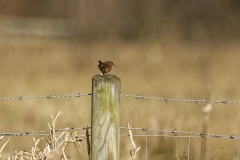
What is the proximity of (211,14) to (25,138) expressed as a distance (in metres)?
8.64

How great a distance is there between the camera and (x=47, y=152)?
328 cm

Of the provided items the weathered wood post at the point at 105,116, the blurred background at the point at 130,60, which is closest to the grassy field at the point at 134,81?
the blurred background at the point at 130,60

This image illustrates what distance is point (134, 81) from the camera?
7.68 m

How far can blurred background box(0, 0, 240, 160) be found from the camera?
5371 millimetres

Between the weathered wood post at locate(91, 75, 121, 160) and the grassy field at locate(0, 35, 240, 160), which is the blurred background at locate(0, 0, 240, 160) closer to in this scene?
the grassy field at locate(0, 35, 240, 160)

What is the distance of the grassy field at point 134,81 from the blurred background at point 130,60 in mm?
12

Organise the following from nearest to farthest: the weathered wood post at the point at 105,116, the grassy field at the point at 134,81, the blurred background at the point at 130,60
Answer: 1. the weathered wood post at the point at 105,116
2. the grassy field at the point at 134,81
3. the blurred background at the point at 130,60

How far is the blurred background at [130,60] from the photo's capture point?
5371 millimetres

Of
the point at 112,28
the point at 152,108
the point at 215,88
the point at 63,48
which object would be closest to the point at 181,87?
the point at 215,88

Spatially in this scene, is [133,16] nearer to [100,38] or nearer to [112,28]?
[112,28]

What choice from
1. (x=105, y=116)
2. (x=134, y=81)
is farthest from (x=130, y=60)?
(x=105, y=116)

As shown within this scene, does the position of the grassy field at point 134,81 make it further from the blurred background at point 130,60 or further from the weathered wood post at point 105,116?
the weathered wood post at point 105,116

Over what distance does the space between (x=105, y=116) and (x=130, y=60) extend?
6.73 m

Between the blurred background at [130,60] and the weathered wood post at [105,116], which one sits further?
the blurred background at [130,60]
